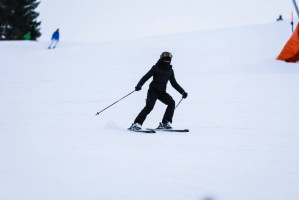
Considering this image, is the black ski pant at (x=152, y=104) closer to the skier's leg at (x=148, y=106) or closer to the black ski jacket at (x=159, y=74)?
the skier's leg at (x=148, y=106)

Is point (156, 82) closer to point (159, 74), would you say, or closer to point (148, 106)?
point (159, 74)

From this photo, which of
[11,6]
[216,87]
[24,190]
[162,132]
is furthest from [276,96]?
[11,6]

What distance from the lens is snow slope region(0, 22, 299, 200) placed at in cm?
301

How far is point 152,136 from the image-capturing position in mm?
5367

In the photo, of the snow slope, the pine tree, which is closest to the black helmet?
the snow slope

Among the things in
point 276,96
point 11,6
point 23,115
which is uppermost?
point 11,6

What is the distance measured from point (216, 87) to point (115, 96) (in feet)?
11.2

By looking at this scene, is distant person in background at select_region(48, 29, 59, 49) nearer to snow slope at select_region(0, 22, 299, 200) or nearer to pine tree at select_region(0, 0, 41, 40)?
snow slope at select_region(0, 22, 299, 200)

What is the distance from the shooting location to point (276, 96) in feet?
27.5

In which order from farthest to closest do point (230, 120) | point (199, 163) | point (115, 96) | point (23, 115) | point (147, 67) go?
point (147, 67) < point (115, 96) < point (23, 115) < point (230, 120) < point (199, 163)

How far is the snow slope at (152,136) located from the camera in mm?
3010

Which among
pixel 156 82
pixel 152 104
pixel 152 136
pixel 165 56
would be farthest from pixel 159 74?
pixel 152 136

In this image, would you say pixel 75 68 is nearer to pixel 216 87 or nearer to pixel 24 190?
pixel 216 87

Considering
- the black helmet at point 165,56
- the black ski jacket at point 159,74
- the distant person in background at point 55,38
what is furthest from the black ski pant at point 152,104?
the distant person in background at point 55,38
